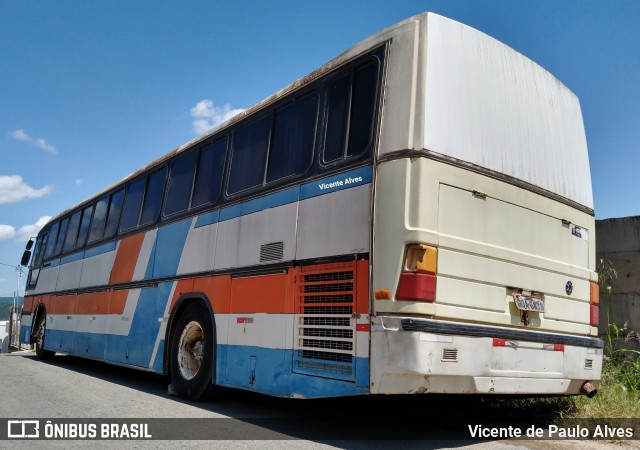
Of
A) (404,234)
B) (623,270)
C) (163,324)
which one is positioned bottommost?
(163,324)

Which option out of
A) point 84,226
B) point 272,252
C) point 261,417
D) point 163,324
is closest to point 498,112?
point 272,252

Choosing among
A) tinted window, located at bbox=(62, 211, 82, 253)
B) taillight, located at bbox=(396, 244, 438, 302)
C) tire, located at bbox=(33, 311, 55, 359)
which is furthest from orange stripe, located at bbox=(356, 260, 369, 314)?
tire, located at bbox=(33, 311, 55, 359)

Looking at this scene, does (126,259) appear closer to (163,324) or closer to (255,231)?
(163,324)

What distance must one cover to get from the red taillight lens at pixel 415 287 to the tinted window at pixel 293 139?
5.93 ft

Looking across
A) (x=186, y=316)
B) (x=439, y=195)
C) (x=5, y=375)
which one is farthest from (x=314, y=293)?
(x=5, y=375)

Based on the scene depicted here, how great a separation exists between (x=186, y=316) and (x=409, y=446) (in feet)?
12.8

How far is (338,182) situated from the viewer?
532cm

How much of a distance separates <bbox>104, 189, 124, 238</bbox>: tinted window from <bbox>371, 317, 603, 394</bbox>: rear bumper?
24.6ft

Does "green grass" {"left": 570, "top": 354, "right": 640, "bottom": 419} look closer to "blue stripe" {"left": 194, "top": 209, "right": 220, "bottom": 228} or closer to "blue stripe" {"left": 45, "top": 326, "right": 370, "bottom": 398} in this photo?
"blue stripe" {"left": 45, "top": 326, "right": 370, "bottom": 398}

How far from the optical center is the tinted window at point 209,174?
24.9ft

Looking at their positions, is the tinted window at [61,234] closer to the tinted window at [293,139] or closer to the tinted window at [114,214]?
the tinted window at [114,214]

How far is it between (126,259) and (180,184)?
7.09 feet

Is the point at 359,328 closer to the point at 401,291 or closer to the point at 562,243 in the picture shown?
the point at 401,291

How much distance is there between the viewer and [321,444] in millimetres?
5031
